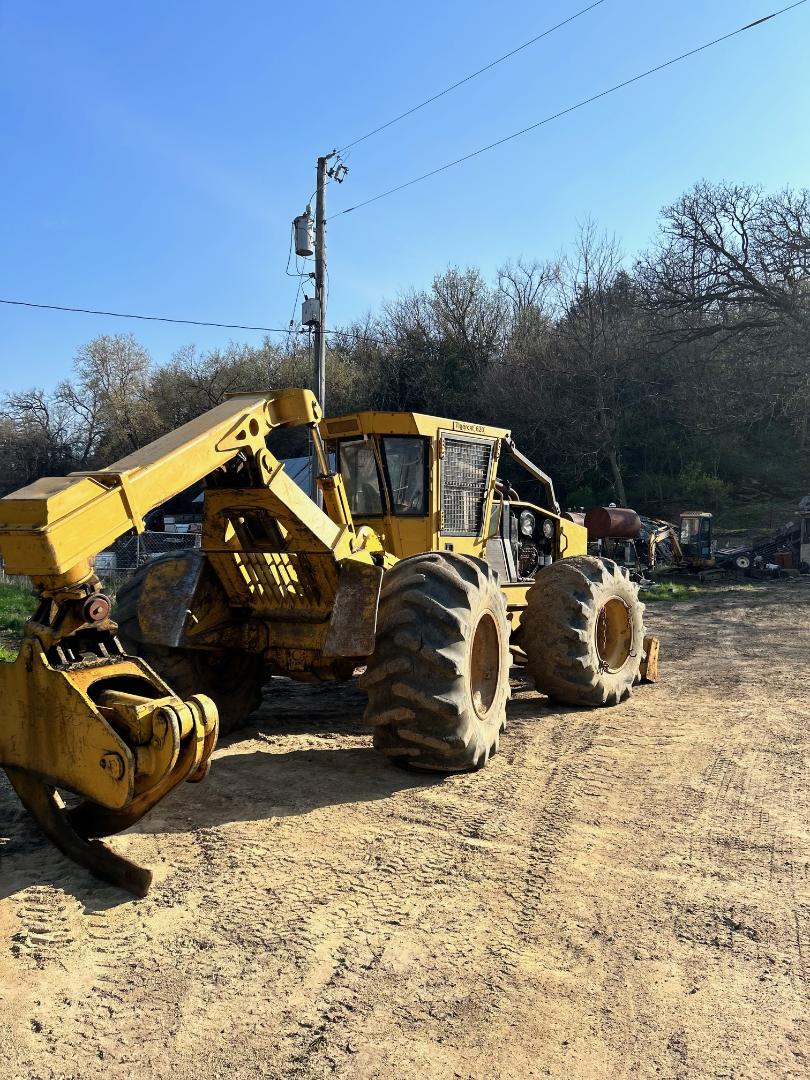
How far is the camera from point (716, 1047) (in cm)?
269

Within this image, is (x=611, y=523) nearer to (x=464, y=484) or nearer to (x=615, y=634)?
(x=615, y=634)

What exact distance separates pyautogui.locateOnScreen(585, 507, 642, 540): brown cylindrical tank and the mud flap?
53.5 ft

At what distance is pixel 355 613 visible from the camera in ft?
17.5

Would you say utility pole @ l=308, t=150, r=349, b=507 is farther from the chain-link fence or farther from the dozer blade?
the dozer blade

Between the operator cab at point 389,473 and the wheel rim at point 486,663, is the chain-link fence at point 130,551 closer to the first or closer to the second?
the operator cab at point 389,473

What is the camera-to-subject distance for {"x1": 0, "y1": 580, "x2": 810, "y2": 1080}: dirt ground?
266 cm

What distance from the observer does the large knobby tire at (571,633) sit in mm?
7102

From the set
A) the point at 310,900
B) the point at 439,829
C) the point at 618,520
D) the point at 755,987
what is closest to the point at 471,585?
the point at 439,829

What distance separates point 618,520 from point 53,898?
743 inches

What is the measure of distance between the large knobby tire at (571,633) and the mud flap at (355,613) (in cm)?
230

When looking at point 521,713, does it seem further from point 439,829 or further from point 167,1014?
point 167,1014

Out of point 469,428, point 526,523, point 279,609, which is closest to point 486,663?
point 279,609

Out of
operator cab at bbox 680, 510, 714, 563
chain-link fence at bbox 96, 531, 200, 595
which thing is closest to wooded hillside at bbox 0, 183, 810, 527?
operator cab at bbox 680, 510, 714, 563

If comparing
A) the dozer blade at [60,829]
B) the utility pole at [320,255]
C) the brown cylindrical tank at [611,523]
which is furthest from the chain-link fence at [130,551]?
the dozer blade at [60,829]
